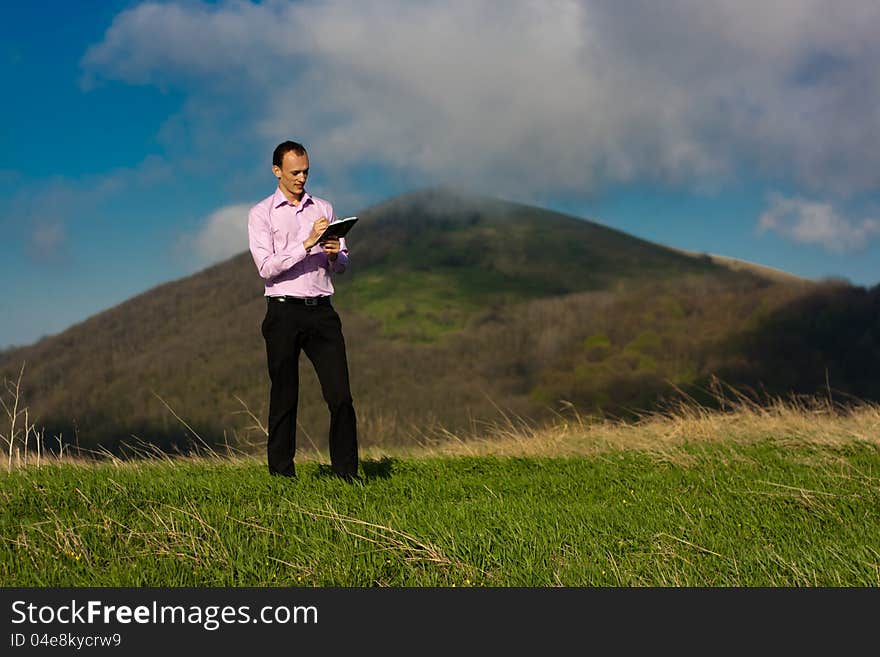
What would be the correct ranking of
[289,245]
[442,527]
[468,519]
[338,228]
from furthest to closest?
1. [289,245]
2. [338,228]
3. [468,519]
4. [442,527]

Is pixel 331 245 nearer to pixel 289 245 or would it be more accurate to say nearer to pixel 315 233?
pixel 315 233

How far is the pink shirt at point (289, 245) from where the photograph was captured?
7.12 metres

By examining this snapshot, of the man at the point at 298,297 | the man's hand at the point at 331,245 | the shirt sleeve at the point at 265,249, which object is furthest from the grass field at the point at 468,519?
the man's hand at the point at 331,245

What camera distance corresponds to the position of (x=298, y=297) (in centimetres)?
712

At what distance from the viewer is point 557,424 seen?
38.2ft

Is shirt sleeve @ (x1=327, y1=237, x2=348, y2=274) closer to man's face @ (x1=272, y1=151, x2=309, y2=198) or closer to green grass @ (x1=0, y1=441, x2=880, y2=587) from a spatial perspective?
man's face @ (x1=272, y1=151, x2=309, y2=198)

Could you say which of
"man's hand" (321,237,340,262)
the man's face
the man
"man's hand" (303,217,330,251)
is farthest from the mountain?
"man's hand" (303,217,330,251)

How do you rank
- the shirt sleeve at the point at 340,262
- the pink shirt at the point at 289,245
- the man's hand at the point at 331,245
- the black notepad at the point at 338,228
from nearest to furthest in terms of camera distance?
the black notepad at the point at 338,228
the man's hand at the point at 331,245
the pink shirt at the point at 289,245
the shirt sleeve at the point at 340,262

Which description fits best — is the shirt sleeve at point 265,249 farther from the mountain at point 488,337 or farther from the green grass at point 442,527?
the mountain at point 488,337

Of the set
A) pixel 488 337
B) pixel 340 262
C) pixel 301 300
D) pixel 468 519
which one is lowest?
pixel 468 519

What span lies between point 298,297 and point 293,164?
126cm

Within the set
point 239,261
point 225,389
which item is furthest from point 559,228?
point 225,389

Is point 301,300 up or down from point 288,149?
down

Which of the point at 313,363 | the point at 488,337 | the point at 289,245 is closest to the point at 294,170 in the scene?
the point at 289,245
